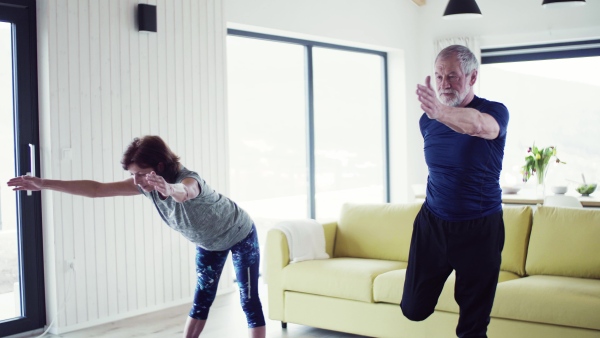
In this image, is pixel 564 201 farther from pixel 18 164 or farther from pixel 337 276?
pixel 18 164

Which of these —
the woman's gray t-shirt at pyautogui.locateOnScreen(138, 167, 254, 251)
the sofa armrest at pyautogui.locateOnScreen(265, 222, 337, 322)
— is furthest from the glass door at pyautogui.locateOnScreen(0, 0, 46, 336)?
the woman's gray t-shirt at pyautogui.locateOnScreen(138, 167, 254, 251)

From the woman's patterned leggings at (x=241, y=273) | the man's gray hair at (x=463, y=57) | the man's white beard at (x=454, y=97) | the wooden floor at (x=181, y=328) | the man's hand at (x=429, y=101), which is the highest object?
the man's gray hair at (x=463, y=57)

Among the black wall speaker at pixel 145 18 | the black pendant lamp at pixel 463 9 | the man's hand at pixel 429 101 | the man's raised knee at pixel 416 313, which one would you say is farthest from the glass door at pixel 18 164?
the black pendant lamp at pixel 463 9

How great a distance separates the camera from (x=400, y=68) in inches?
312

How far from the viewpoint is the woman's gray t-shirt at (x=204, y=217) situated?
3145 mm

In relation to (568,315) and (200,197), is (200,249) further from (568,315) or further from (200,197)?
(568,315)

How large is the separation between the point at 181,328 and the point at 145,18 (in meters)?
2.08

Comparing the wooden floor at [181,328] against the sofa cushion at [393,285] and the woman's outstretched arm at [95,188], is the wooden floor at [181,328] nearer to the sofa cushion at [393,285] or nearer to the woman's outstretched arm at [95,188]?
the sofa cushion at [393,285]

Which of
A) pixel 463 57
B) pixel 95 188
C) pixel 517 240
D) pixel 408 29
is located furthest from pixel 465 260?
pixel 408 29

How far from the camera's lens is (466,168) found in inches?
105

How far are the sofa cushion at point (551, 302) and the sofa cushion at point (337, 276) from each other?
0.74 metres

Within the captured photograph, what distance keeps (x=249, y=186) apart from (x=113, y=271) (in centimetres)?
162

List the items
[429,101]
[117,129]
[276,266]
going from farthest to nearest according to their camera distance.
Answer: [117,129] → [276,266] → [429,101]

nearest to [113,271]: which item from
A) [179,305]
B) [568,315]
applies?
[179,305]
